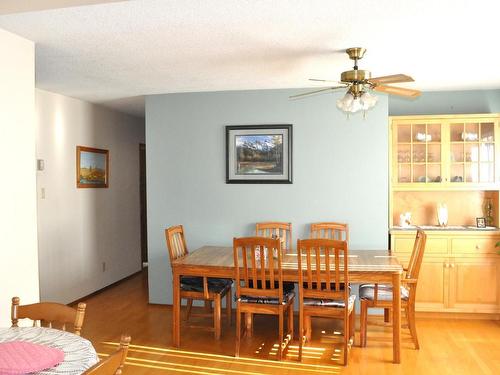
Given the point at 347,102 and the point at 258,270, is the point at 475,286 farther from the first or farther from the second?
the point at 347,102

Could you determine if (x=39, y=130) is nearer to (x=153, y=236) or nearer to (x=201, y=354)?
(x=153, y=236)

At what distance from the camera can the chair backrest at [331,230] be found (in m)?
4.90

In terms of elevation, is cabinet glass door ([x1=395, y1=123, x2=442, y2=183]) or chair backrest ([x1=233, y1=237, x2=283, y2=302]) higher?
cabinet glass door ([x1=395, y1=123, x2=442, y2=183])

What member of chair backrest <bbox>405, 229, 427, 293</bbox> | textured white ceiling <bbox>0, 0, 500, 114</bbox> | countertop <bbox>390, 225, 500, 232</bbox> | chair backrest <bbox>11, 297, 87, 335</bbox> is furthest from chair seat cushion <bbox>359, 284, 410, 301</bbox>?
chair backrest <bbox>11, 297, 87, 335</bbox>

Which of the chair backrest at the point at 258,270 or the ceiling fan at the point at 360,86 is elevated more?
the ceiling fan at the point at 360,86

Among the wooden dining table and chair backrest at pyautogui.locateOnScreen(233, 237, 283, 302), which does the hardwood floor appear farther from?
chair backrest at pyautogui.locateOnScreen(233, 237, 283, 302)

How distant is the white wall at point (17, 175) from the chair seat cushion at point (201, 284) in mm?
1353

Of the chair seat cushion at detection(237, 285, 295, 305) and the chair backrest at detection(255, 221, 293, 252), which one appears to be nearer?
the chair seat cushion at detection(237, 285, 295, 305)

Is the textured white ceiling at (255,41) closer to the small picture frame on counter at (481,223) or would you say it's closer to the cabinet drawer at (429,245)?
the small picture frame on counter at (481,223)

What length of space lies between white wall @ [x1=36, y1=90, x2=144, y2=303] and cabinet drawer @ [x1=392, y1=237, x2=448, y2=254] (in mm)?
3623

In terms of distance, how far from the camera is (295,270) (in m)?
3.83

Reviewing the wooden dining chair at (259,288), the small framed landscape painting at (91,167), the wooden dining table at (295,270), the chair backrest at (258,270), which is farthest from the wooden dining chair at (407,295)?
the small framed landscape painting at (91,167)

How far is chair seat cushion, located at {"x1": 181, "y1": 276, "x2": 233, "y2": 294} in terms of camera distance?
426 cm

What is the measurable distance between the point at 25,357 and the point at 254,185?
3537 mm
